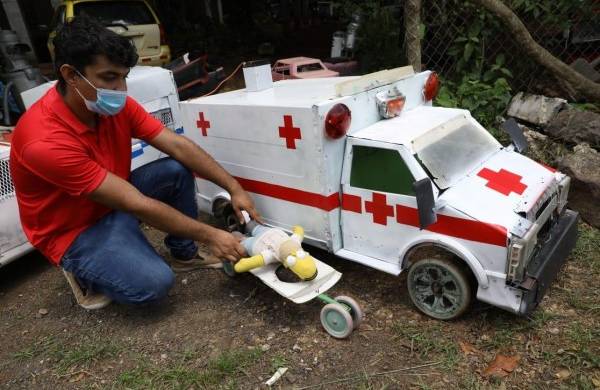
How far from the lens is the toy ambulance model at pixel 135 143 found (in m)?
3.33

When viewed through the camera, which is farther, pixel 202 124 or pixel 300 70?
pixel 300 70

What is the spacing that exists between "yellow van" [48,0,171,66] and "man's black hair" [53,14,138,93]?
595 centimetres

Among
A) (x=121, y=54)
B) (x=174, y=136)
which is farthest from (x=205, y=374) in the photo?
(x=121, y=54)

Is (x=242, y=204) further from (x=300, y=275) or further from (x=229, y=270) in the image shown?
(x=300, y=275)

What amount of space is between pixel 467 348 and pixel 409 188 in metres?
0.94

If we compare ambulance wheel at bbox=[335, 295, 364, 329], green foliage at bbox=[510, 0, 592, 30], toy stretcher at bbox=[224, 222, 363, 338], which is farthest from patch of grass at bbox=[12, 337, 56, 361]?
green foliage at bbox=[510, 0, 592, 30]

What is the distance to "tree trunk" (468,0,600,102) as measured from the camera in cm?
436

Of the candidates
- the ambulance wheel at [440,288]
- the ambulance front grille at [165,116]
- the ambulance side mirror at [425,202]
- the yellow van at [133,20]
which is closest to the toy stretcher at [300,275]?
the ambulance wheel at [440,288]

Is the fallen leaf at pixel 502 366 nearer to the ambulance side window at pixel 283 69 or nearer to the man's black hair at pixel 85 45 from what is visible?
the man's black hair at pixel 85 45

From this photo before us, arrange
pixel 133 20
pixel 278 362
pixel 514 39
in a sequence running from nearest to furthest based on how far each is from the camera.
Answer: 1. pixel 278 362
2. pixel 514 39
3. pixel 133 20

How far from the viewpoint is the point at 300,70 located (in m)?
6.04

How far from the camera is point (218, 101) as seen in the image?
3221mm

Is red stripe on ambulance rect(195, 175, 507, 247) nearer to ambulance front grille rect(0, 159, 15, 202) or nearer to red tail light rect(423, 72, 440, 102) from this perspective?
red tail light rect(423, 72, 440, 102)

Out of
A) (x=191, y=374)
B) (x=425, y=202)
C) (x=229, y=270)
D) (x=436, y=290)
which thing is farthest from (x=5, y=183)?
(x=436, y=290)
